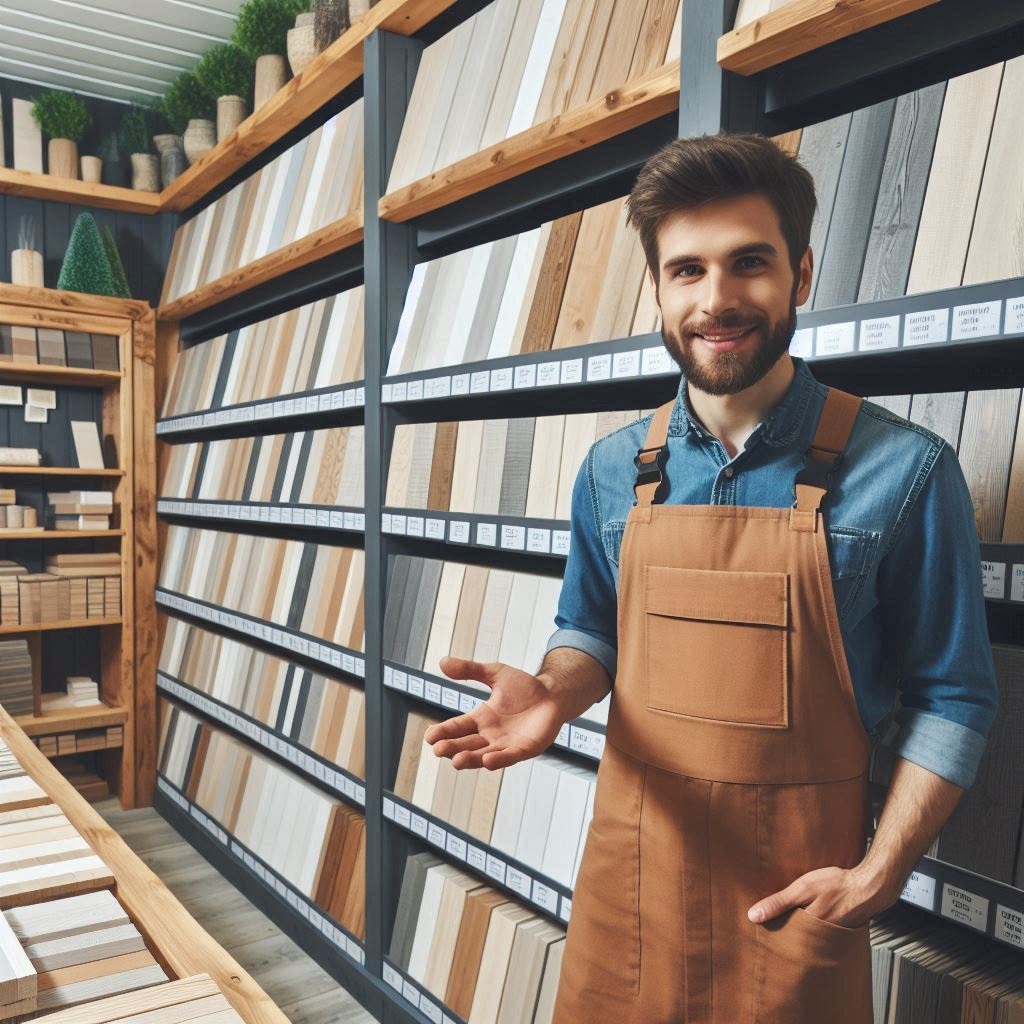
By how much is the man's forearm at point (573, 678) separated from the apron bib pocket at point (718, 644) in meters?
0.11

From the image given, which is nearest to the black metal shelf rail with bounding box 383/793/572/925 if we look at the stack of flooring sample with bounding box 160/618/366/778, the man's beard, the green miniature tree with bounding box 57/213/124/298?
the stack of flooring sample with bounding box 160/618/366/778

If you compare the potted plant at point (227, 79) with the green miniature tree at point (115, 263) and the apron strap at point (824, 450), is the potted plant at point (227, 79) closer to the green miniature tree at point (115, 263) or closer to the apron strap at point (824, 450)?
the green miniature tree at point (115, 263)

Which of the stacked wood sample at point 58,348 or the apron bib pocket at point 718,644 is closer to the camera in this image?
the apron bib pocket at point 718,644

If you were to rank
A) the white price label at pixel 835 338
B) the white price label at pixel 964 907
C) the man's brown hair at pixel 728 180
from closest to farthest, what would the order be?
the man's brown hair at pixel 728 180 → the white price label at pixel 964 907 → the white price label at pixel 835 338

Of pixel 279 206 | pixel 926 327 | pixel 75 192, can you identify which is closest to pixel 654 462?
Answer: pixel 926 327

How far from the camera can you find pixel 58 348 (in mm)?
3701

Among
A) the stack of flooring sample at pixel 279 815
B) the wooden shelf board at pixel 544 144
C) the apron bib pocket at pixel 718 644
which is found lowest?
the stack of flooring sample at pixel 279 815

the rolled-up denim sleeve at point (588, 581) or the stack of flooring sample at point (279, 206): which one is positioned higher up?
the stack of flooring sample at point (279, 206)

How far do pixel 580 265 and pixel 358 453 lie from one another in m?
0.99

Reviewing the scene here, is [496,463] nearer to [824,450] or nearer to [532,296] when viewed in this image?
[532,296]

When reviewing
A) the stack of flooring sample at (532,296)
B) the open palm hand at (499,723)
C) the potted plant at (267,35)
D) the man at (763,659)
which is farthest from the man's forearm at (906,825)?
the potted plant at (267,35)

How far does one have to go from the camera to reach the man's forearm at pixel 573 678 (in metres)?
1.15

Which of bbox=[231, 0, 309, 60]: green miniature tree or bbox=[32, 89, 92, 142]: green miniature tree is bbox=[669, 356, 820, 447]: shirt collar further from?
bbox=[32, 89, 92, 142]: green miniature tree

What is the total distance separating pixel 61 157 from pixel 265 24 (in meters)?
1.27
